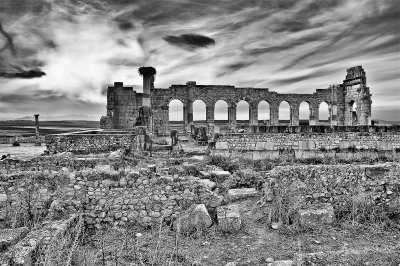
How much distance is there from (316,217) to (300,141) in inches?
325

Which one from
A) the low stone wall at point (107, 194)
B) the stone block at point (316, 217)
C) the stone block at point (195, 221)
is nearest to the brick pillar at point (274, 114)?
the stone block at point (316, 217)

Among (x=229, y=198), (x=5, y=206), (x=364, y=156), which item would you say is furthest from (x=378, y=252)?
(x=364, y=156)

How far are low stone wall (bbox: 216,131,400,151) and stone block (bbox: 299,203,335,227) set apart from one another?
7.47 m

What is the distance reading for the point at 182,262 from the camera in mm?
3637

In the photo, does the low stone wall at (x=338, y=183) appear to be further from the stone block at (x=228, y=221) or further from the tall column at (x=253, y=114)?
the tall column at (x=253, y=114)

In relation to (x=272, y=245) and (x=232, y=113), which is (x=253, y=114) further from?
(x=272, y=245)

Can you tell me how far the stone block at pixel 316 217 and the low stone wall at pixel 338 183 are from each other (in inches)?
16.6

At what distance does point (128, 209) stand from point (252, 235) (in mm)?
2275

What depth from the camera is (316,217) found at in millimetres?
4875

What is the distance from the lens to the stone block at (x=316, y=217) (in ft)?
15.8

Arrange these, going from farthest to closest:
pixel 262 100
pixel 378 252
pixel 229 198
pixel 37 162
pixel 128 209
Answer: pixel 262 100 → pixel 37 162 → pixel 229 198 → pixel 128 209 → pixel 378 252

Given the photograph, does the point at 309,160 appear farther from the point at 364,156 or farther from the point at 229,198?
the point at 229,198

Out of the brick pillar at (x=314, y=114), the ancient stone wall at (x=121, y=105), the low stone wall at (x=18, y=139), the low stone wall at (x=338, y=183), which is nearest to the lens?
the low stone wall at (x=338, y=183)

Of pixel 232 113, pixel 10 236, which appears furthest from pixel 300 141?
pixel 232 113
